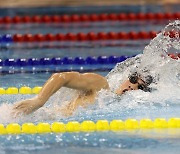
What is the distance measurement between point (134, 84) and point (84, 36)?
2759 millimetres

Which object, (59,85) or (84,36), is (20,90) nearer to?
(59,85)

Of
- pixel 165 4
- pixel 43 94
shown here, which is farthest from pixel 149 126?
pixel 165 4

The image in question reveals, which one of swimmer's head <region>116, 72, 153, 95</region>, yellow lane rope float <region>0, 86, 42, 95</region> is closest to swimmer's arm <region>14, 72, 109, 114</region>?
swimmer's head <region>116, 72, 153, 95</region>

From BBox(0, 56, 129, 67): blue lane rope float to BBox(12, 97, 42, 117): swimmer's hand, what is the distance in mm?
2116

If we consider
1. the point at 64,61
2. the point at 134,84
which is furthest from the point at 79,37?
the point at 134,84

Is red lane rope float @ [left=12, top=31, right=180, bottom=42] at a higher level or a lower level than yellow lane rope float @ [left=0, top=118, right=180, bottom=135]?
higher

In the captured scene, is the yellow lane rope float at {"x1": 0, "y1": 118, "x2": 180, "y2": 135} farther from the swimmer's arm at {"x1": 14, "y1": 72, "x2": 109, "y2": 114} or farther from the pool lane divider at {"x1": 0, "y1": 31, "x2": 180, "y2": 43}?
the pool lane divider at {"x1": 0, "y1": 31, "x2": 180, "y2": 43}

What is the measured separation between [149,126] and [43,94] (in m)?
0.72

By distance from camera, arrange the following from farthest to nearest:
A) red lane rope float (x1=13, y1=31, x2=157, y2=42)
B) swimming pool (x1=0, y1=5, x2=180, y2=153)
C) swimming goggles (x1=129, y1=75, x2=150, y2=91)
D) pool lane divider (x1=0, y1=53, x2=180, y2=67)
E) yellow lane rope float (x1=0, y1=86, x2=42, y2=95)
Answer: red lane rope float (x1=13, y1=31, x2=157, y2=42) → pool lane divider (x1=0, y1=53, x2=180, y2=67) → yellow lane rope float (x1=0, y1=86, x2=42, y2=95) → swimming goggles (x1=129, y1=75, x2=150, y2=91) → swimming pool (x1=0, y1=5, x2=180, y2=153)

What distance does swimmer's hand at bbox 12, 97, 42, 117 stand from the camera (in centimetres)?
342

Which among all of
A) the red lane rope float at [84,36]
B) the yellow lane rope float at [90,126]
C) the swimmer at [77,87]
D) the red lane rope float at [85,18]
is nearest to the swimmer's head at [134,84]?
the swimmer at [77,87]

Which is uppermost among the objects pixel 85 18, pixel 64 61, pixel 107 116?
pixel 85 18

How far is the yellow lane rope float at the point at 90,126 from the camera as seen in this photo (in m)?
3.44

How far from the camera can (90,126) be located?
3516 millimetres
